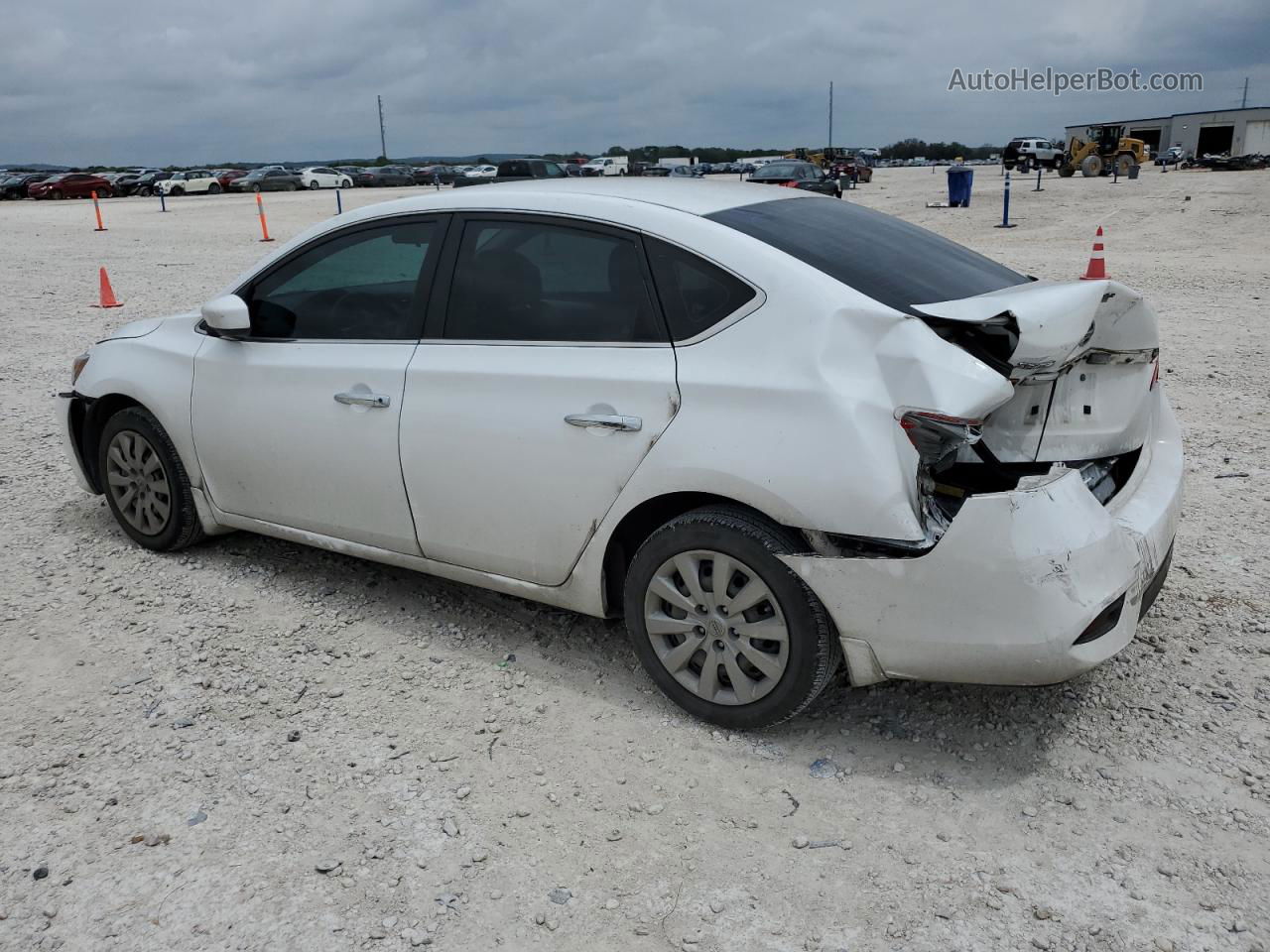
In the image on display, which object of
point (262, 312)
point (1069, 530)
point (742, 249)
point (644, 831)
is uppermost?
point (742, 249)

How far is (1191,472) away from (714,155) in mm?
94044

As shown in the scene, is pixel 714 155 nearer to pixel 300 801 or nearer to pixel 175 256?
pixel 175 256

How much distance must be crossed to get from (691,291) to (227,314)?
2036 mm

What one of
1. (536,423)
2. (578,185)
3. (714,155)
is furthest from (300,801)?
(714,155)

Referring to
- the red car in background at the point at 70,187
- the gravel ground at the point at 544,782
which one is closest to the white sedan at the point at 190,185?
the red car in background at the point at 70,187

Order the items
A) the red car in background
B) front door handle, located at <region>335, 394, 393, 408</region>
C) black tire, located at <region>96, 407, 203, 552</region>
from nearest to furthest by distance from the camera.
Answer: front door handle, located at <region>335, 394, 393, 408</region> < black tire, located at <region>96, 407, 203, 552</region> < the red car in background

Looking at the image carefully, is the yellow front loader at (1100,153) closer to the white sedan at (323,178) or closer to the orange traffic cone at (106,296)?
the white sedan at (323,178)

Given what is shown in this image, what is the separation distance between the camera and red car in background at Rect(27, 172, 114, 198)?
48.3 metres

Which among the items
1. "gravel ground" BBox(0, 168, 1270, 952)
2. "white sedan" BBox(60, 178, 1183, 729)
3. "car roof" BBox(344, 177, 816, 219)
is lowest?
"gravel ground" BBox(0, 168, 1270, 952)

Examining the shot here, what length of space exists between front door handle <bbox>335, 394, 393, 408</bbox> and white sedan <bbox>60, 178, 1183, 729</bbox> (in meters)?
0.01

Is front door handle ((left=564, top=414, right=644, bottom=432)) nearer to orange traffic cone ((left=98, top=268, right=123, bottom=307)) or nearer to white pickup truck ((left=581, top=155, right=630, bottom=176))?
orange traffic cone ((left=98, top=268, right=123, bottom=307))

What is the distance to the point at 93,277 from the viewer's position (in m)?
16.4

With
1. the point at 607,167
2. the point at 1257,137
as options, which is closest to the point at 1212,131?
the point at 1257,137

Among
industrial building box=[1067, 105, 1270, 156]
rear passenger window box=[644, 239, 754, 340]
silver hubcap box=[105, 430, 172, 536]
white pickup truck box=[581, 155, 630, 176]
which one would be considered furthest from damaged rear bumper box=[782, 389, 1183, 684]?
industrial building box=[1067, 105, 1270, 156]
